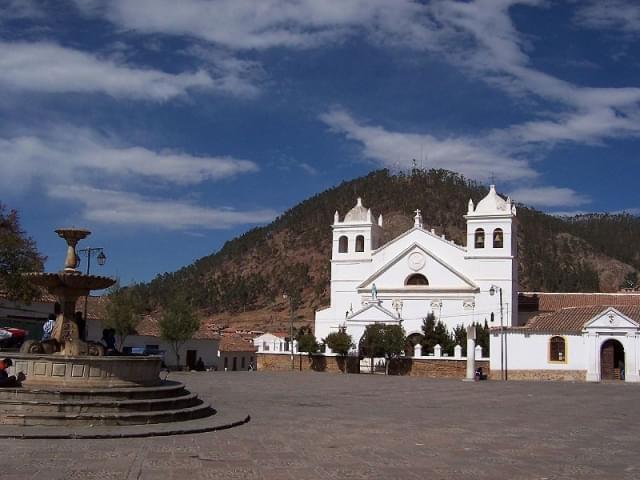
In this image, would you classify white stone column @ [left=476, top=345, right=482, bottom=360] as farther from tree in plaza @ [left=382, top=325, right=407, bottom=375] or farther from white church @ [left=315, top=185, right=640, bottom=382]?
tree in plaza @ [left=382, top=325, right=407, bottom=375]

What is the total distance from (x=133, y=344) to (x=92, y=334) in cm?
385

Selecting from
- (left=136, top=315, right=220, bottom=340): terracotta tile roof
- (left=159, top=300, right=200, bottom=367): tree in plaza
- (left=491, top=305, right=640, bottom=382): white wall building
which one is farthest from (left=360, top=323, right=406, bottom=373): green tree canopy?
(left=136, top=315, right=220, bottom=340): terracotta tile roof

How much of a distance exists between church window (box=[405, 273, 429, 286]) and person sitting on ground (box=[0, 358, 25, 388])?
1643 inches

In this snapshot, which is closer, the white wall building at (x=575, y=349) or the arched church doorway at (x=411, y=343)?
the white wall building at (x=575, y=349)

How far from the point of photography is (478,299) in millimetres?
51625

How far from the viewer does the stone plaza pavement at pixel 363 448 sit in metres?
9.27

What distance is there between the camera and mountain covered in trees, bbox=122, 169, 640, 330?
105 meters

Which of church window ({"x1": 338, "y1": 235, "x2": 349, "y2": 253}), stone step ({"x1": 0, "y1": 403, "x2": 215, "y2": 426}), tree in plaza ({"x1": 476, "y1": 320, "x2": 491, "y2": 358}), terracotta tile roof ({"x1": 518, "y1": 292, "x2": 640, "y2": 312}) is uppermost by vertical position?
church window ({"x1": 338, "y1": 235, "x2": 349, "y2": 253})

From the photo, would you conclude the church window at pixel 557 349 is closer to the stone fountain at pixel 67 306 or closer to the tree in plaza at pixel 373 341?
the tree in plaza at pixel 373 341

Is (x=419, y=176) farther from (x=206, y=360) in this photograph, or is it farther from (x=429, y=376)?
(x=429, y=376)

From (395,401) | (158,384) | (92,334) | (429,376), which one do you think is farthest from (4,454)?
(92,334)

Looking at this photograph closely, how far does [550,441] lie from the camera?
42.0 ft

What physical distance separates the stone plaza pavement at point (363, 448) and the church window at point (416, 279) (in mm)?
34530

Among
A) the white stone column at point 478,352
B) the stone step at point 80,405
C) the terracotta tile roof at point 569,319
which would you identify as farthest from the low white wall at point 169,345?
the stone step at point 80,405
